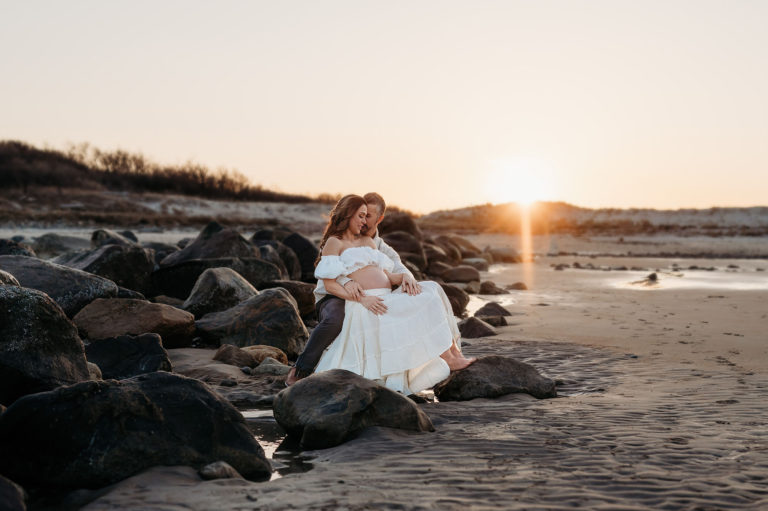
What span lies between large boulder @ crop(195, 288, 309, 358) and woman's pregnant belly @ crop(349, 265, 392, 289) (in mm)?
2028

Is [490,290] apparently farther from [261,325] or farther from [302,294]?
[261,325]

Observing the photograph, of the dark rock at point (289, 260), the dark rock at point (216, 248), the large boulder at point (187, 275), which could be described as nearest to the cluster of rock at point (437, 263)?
the dark rock at point (289, 260)

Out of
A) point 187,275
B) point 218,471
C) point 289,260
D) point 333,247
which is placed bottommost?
point 218,471

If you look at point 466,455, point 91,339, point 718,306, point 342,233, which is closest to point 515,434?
point 466,455

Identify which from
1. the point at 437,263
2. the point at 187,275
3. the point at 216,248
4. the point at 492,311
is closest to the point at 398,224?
the point at 437,263

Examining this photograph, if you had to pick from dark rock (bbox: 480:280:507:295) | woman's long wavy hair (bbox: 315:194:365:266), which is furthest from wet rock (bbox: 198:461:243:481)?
dark rock (bbox: 480:280:507:295)

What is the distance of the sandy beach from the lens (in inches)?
139

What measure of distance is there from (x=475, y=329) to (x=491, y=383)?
328 centimetres

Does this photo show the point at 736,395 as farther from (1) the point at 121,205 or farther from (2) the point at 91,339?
(1) the point at 121,205

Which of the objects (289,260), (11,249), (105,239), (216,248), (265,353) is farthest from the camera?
(105,239)

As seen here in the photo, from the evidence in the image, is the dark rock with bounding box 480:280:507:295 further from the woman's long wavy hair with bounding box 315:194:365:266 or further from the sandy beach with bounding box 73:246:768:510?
the woman's long wavy hair with bounding box 315:194:365:266

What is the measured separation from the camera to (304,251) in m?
15.0

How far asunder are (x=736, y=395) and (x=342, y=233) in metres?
3.41

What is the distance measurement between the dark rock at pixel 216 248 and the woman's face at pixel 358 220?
6017 mm
